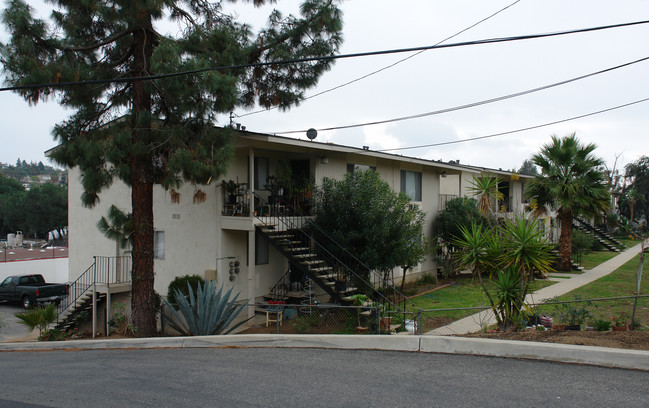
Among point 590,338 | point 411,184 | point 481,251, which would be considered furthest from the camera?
point 411,184

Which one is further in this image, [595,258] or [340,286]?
[595,258]

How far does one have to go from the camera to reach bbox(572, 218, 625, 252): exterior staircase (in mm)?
38938

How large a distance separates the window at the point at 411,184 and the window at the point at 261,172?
7394 millimetres

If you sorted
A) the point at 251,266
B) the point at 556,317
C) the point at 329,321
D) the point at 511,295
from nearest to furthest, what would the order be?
the point at 511,295, the point at 556,317, the point at 329,321, the point at 251,266

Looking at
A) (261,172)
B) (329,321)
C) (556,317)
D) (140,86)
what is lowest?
(329,321)

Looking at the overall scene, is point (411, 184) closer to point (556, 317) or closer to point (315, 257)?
point (315, 257)

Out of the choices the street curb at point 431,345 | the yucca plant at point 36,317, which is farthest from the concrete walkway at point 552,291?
the yucca plant at point 36,317

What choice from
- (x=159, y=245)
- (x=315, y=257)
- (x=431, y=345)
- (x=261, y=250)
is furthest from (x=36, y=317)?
(x=431, y=345)

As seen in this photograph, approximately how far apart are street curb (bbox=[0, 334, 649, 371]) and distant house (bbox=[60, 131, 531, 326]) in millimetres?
4986

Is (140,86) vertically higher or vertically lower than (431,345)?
higher

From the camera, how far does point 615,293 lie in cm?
1873

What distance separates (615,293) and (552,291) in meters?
2.13

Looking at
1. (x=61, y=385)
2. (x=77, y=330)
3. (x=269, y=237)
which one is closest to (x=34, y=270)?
(x=77, y=330)

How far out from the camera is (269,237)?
15.0m
